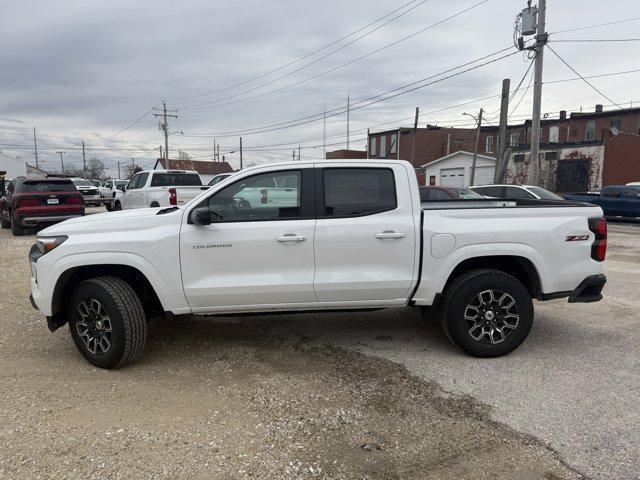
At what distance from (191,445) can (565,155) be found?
33729 mm

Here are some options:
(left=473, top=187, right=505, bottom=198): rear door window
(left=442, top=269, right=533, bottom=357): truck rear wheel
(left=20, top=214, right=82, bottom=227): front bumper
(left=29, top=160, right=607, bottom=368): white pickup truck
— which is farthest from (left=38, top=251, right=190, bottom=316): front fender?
(left=473, top=187, right=505, bottom=198): rear door window

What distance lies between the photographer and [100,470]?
9.09 ft

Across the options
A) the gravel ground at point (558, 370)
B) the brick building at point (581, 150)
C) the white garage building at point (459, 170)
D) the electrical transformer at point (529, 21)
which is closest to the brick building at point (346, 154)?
the brick building at point (581, 150)

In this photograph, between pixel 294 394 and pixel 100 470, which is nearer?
pixel 100 470

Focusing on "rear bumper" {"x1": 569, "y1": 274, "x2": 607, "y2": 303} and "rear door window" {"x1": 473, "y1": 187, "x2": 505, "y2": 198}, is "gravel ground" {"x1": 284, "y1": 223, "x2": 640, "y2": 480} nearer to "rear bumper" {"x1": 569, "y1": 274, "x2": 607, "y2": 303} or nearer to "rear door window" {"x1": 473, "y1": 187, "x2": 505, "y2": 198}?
"rear bumper" {"x1": 569, "y1": 274, "x2": 607, "y2": 303}

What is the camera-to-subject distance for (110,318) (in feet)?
13.0

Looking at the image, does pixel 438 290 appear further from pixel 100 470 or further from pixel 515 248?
pixel 100 470

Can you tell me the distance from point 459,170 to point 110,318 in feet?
123

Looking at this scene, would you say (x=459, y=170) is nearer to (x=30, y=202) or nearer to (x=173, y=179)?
(x=173, y=179)

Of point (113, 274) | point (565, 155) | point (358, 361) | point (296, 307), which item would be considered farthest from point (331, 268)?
point (565, 155)

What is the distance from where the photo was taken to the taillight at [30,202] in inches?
504

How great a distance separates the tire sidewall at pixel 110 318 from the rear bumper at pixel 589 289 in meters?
4.03

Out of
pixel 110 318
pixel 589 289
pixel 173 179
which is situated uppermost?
pixel 173 179

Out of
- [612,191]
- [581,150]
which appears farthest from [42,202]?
[581,150]
